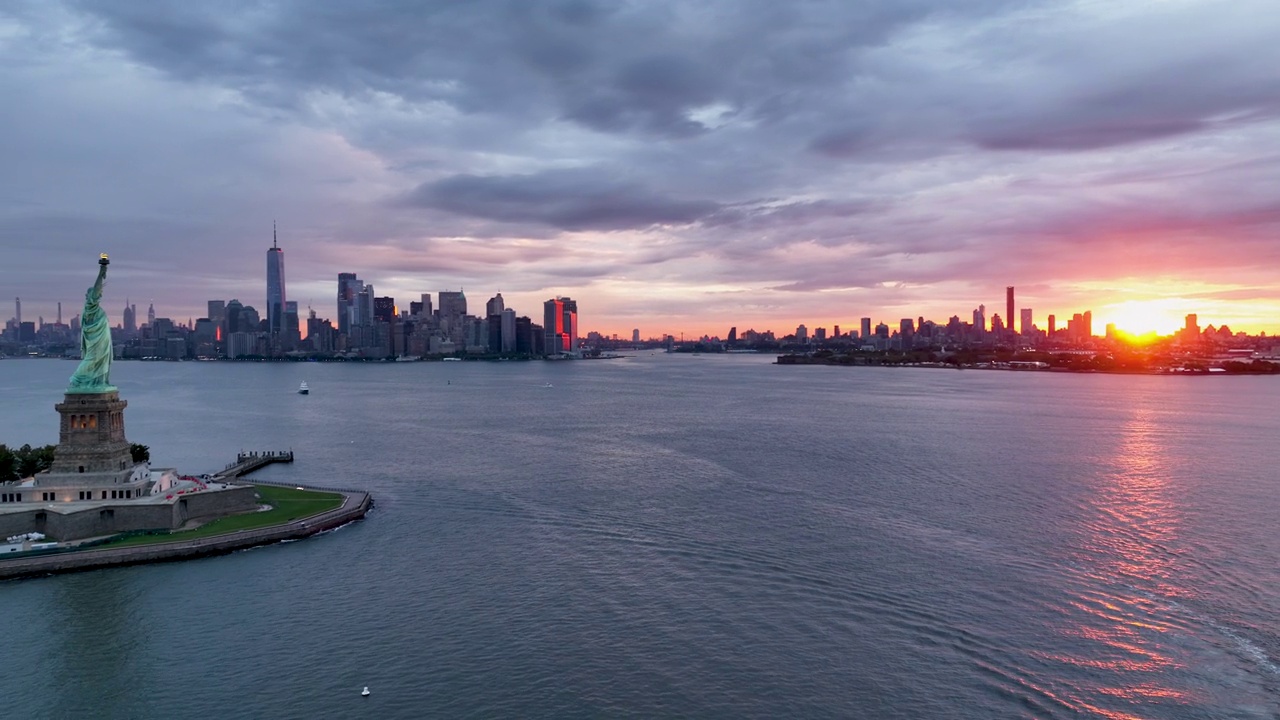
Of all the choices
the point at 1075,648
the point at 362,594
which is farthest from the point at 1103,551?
the point at 362,594

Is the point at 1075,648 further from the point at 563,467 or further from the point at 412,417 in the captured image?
the point at 412,417

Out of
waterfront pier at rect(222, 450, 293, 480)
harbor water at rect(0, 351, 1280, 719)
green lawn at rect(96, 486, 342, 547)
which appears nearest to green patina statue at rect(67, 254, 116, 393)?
green lawn at rect(96, 486, 342, 547)

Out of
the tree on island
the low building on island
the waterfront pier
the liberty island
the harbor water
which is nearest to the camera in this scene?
the harbor water

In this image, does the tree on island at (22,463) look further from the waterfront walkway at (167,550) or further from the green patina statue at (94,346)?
the waterfront walkway at (167,550)

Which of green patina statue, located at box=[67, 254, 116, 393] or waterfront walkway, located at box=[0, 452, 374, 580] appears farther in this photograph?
green patina statue, located at box=[67, 254, 116, 393]

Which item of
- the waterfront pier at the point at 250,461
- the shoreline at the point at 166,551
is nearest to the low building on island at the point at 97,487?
the shoreline at the point at 166,551

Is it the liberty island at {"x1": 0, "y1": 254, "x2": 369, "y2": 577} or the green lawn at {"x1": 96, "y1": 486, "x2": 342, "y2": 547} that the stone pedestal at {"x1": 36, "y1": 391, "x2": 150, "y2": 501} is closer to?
the liberty island at {"x1": 0, "y1": 254, "x2": 369, "y2": 577}
